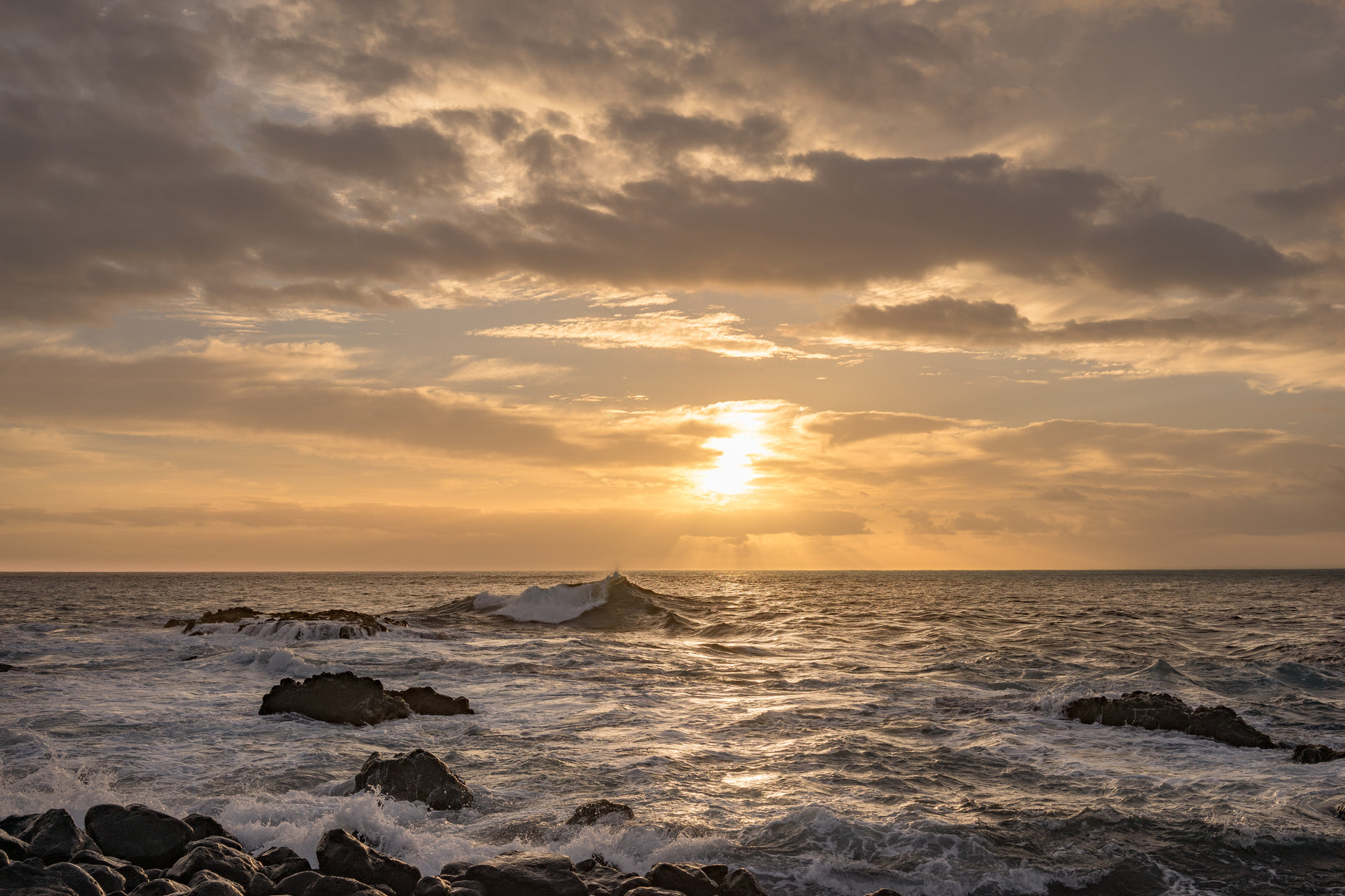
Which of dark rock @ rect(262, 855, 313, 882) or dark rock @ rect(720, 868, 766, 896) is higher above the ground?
dark rock @ rect(262, 855, 313, 882)

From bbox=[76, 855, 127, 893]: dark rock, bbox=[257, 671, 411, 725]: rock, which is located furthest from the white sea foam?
bbox=[76, 855, 127, 893]: dark rock

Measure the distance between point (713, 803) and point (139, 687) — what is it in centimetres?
1698

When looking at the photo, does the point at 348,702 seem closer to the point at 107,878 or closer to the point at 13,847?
the point at 13,847

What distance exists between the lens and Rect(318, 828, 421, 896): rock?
7.74 meters

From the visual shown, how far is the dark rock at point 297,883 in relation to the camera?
7.25 metres

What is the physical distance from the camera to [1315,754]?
13539 mm

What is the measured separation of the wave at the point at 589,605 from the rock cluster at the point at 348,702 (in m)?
25.9

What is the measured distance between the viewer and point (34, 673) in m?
22.4

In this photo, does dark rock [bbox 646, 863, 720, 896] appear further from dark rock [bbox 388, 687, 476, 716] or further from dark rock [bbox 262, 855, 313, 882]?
dark rock [bbox 388, 687, 476, 716]

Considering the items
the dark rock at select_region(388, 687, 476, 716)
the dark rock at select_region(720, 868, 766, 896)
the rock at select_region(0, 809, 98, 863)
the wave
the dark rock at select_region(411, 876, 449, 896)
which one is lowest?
the wave

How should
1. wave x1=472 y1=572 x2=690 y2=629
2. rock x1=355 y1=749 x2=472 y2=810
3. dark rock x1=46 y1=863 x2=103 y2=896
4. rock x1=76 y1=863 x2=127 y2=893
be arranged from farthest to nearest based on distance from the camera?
wave x1=472 y1=572 x2=690 y2=629, rock x1=355 y1=749 x2=472 y2=810, rock x1=76 y1=863 x2=127 y2=893, dark rock x1=46 y1=863 x2=103 y2=896

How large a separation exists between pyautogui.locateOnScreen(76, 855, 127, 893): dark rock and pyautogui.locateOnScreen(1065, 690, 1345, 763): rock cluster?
1688cm

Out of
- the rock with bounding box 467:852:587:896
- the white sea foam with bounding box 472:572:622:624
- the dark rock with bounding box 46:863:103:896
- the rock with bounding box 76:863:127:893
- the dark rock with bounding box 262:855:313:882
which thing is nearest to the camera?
the dark rock with bounding box 46:863:103:896

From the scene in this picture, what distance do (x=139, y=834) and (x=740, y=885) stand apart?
642cm
